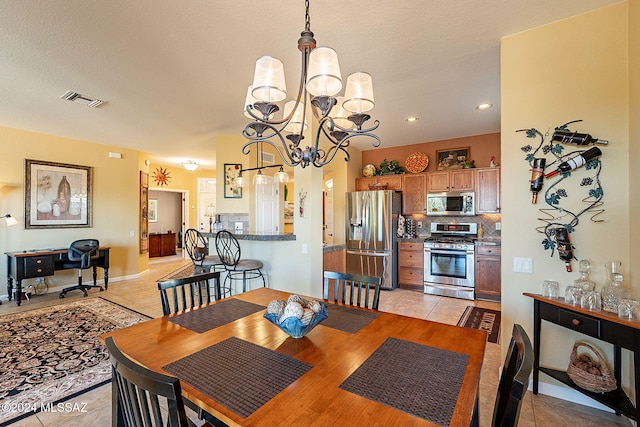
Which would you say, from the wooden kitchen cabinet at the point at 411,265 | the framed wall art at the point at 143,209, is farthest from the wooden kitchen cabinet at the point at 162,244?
the wooden kitchen cabinet at the point at 411,265

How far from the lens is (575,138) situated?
2.07 metres

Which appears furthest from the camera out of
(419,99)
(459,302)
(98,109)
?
(459,302)

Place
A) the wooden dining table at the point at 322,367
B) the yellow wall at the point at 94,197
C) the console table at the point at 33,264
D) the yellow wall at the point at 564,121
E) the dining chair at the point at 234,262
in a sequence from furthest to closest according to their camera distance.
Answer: the yellow wall at the point at 94,197
the console table at the point at 33,264
the dining chair at the point at 234,262
the yellow wall at the point at 564,121
the wooden dining table at the point at 322,367

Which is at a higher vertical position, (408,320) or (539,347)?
(408,320)

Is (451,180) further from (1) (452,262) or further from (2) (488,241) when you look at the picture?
(1) (452,262)

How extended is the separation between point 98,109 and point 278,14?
324 centimetres

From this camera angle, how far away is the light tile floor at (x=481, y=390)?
1944mm

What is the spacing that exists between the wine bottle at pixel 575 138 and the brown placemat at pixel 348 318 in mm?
1847

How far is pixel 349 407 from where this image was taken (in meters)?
0.95

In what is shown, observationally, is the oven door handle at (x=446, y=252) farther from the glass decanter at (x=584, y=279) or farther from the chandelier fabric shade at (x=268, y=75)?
the chandelier fabric shade at (x=268, y=75)

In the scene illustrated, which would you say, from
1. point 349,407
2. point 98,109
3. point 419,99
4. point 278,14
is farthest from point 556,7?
point 98,109

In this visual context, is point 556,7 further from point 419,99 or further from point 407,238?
point 407,238

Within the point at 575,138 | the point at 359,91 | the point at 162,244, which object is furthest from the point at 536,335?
the point at 162,244

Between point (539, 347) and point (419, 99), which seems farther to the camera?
point (419, 99)
